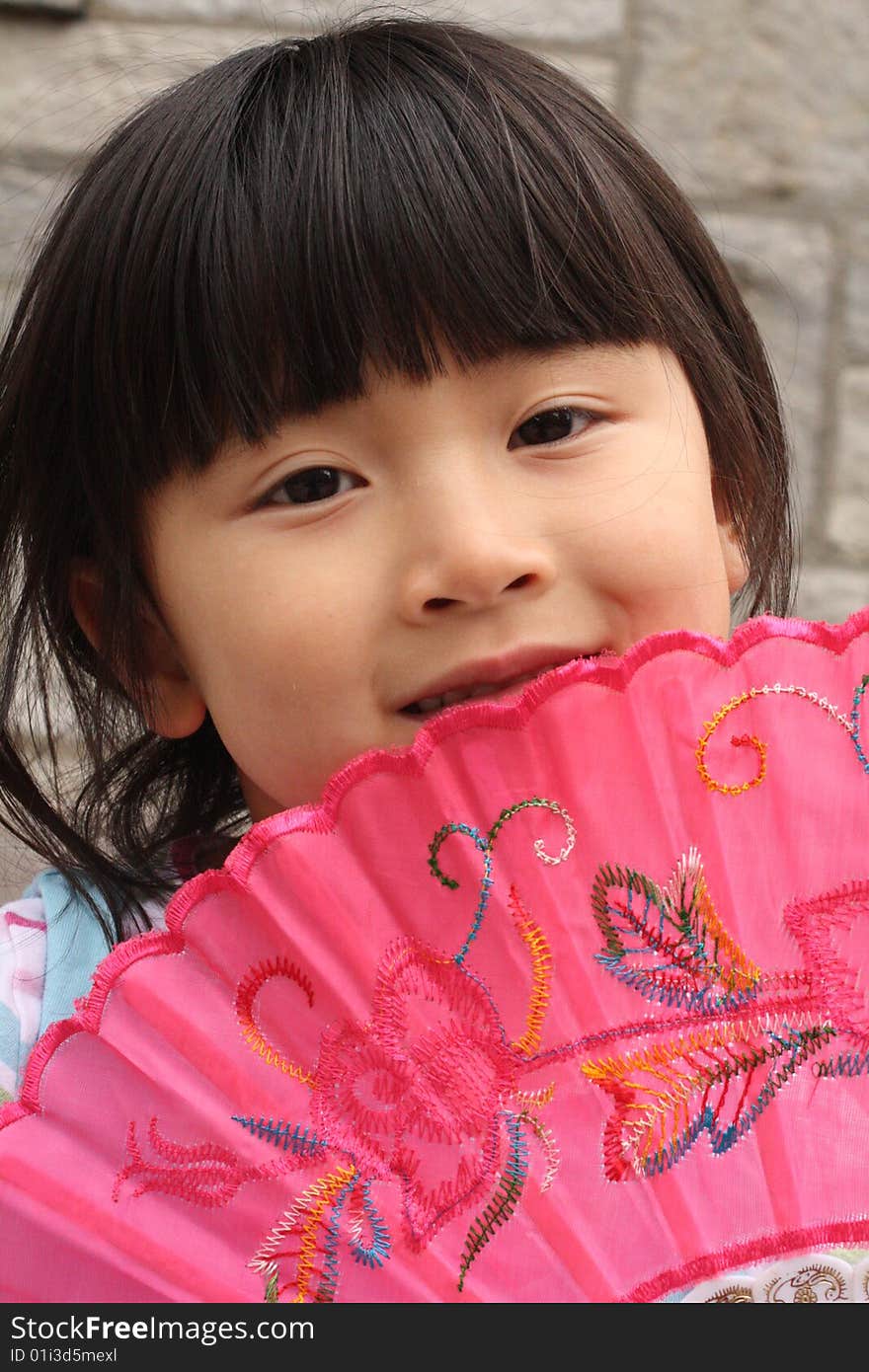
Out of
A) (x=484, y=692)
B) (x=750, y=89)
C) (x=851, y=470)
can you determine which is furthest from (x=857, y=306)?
(x=484, y=692)

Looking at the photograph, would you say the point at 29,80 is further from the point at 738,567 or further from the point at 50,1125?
the point at 50,1125

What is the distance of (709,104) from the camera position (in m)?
2.17

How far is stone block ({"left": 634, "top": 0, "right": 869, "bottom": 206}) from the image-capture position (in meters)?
2.16

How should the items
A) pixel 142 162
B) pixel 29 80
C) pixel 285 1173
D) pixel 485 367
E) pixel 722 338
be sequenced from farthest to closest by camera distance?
1. pixel 29 80
2. pixel 722 338
3. pixel 142 162
4. pixel 485 367
5. pixel 285 1173

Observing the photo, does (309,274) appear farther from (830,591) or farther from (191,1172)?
(830,591)

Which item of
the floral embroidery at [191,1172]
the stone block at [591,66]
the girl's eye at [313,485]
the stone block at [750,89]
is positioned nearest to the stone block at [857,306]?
the stone block at [750,89]

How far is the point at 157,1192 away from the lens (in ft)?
2.75

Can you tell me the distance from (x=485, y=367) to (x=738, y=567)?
38 cm

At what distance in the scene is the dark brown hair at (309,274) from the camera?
1.00m

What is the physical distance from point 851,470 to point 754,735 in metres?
1.48

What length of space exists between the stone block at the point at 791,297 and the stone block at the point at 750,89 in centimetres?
7

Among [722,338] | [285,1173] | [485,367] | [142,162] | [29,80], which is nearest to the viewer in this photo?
[285,1173]

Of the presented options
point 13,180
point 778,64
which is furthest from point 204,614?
point 778,64

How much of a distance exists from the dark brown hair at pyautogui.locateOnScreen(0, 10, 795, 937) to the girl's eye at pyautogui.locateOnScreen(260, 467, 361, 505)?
4 centimetres
